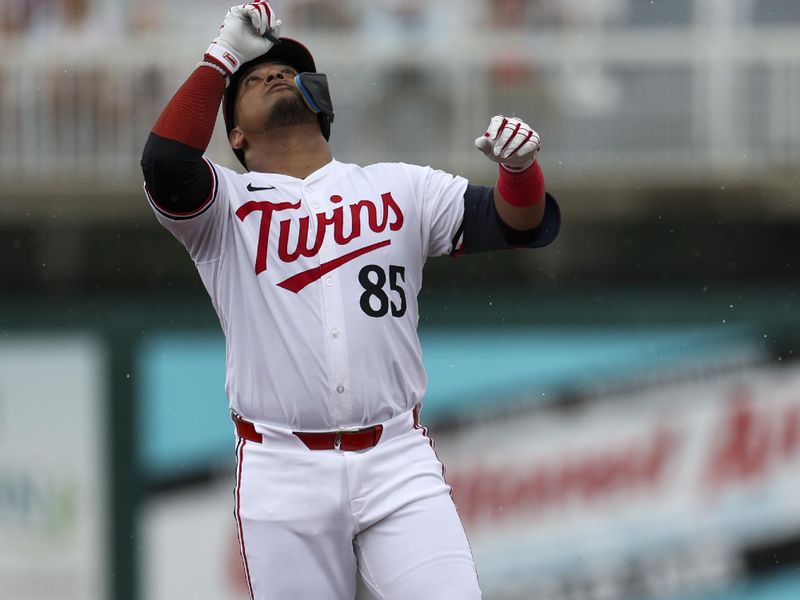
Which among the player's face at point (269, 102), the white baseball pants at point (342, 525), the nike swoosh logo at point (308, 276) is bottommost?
the white baseball pants at point (342, 525)

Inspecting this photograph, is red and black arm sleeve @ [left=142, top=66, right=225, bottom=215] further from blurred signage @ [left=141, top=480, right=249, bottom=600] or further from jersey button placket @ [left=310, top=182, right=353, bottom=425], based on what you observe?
blurred signage @ [left=141, top=480, right=249, bottom=600]

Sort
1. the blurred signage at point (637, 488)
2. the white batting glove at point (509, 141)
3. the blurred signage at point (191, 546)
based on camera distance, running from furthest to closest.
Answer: the blurred signage at point (191, 546), the blurred signage at point (637, 488), the white batting glove at point (509, 141)

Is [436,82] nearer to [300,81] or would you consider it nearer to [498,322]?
[498,322]

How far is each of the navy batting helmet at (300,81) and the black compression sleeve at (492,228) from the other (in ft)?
1.51

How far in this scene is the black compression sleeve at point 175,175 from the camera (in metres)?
3.87

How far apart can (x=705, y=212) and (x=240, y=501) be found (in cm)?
650

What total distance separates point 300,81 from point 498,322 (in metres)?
5.68

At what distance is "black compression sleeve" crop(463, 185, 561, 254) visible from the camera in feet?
13.4

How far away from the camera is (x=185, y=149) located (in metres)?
3.88

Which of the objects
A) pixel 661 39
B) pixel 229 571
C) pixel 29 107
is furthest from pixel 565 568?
pixel 29 107

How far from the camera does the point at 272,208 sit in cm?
405

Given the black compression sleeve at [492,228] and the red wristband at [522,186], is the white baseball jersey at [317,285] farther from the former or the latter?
the red wristband at [522,186]

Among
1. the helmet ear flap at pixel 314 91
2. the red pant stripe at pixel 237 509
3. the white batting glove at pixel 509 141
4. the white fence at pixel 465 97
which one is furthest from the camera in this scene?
the white fence at pixel 465 97

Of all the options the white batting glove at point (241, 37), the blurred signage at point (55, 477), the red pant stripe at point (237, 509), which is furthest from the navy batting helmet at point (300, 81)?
the blurred signage at point (55, 477)
